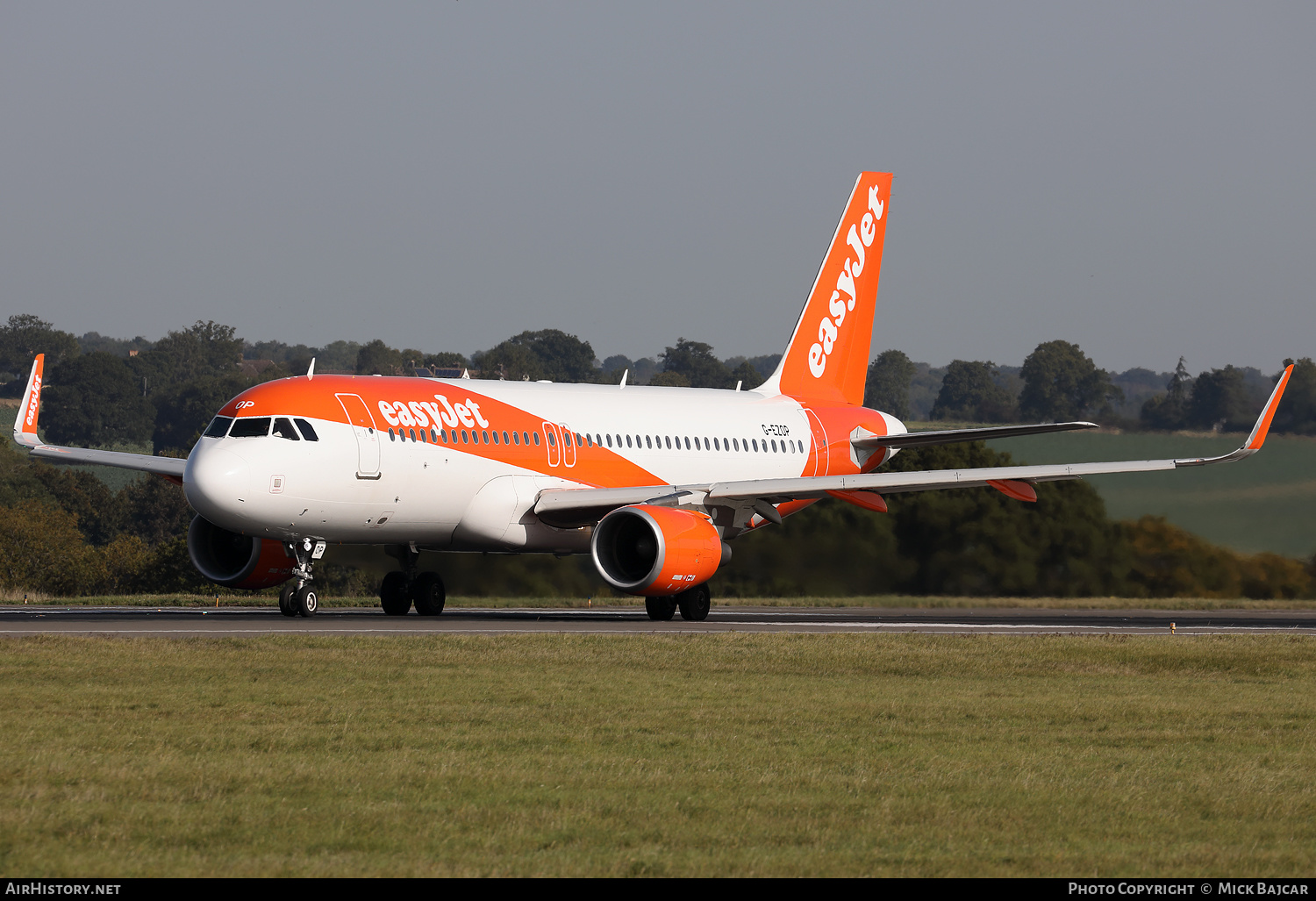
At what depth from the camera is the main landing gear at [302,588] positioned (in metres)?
26.3

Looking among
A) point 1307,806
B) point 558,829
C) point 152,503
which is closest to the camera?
point 558,829

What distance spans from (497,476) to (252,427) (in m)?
4.61

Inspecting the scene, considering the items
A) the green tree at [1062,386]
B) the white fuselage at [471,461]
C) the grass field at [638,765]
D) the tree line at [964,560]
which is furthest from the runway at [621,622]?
the green tree at [1062,386]

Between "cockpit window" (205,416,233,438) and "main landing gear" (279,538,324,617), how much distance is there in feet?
7.22

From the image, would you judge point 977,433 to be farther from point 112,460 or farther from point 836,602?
point 112,460

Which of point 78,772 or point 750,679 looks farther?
point 750,679

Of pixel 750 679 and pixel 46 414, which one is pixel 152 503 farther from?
pixel 750 679

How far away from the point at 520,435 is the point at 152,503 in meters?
54.5

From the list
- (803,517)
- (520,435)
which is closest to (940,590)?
(803,517)

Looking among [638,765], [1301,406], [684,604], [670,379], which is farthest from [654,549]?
[670,379]

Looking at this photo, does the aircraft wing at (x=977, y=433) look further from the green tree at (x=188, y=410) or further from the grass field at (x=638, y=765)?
the green tree at (x=188, y=410)

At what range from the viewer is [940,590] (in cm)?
3650

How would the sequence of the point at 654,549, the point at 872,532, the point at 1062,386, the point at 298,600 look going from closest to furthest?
the point at 298,600
the point at 654,549
the point at 872,532
the point at 1062,386

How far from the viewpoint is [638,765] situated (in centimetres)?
1128
